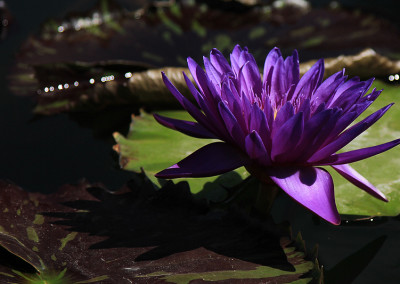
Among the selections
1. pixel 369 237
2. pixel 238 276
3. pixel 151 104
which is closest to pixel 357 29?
pixel 151 104

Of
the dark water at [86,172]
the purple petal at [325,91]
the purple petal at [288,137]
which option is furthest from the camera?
the dark water at [86,172]

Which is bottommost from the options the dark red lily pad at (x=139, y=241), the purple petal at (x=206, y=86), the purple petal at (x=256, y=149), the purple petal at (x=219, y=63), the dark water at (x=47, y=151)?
the dark red lily pad at (x=139, y=241)

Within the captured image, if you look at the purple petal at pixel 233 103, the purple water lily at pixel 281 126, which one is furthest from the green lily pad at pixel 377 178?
the purple petal at pixel 233 103

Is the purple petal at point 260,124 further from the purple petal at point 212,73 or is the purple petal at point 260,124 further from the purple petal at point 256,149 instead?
the purple petal at point 212,73

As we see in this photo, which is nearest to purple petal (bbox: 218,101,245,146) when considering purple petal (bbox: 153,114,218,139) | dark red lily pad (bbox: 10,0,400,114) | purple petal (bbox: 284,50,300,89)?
purple petal (bbox: 153,114,218,139)

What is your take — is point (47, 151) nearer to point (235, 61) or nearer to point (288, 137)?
point (235, 61)

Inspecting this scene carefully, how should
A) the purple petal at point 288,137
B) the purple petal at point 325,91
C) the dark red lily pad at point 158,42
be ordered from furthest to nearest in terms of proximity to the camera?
the dark red lily pad at point 158,42
the purple petal at point 325,91
the purple petal at point 288,137

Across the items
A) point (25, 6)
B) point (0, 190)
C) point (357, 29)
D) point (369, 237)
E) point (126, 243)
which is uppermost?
point (25, 6)

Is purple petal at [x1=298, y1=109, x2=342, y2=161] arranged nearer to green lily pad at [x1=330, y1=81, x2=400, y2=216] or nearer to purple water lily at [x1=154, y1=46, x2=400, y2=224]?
purple water lily at [x1=154, y1=46, x2=400, y2=224]

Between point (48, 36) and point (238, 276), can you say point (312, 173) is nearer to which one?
point (238, 276)
